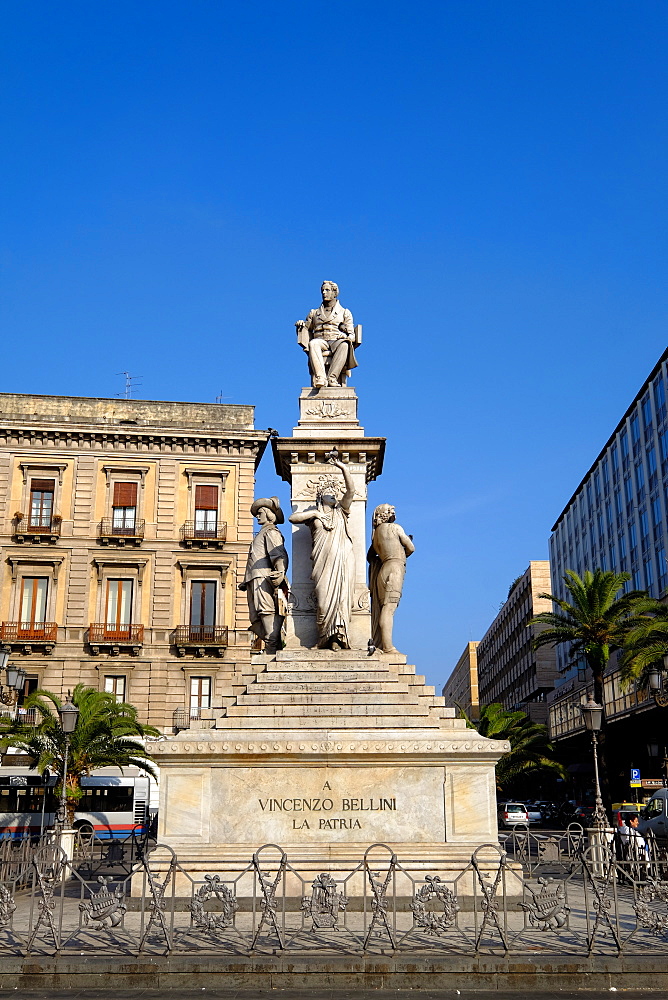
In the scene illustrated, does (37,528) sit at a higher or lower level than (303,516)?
higher

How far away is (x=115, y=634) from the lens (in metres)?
42.2

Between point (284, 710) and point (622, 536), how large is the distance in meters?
51.0

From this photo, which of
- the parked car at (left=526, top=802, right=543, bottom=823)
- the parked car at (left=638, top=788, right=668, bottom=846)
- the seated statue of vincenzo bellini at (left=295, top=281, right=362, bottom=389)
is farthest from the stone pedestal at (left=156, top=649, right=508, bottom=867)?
the parked car at (left=526, top=802, right=543, bottom=823)

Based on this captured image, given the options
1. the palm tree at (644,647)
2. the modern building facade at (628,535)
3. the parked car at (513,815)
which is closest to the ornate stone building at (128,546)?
the parked car at (513,815)

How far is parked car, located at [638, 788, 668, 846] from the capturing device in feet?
89.5

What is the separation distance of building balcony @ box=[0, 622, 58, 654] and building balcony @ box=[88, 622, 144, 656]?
1605mm

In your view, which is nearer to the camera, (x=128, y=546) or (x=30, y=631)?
(x=30, y=631)

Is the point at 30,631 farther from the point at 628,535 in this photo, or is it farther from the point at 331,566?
the point at 628,535

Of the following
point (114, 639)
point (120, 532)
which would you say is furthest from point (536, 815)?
point (120, 532)

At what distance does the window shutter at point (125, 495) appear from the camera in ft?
146

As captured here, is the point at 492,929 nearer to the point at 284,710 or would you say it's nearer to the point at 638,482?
the point at 284,710

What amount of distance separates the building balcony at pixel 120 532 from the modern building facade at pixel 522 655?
36632mm

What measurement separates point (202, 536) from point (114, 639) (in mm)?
5985

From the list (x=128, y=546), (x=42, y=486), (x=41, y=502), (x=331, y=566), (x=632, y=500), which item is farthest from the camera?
(x=632, y=500)
